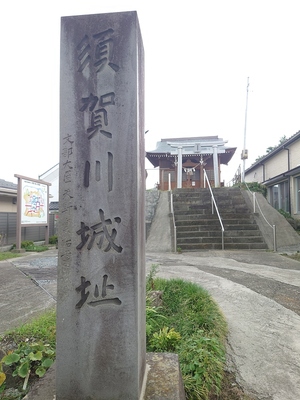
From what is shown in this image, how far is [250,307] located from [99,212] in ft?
9.17

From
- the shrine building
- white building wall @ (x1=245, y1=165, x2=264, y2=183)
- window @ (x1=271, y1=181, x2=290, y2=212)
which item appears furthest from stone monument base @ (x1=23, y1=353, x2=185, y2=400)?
white building wall @ (x1=245, y1=165, x2=264, y2=183)

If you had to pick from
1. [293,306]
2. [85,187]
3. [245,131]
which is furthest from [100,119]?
[245,131]

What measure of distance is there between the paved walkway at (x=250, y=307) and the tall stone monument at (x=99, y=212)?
42 centimetres

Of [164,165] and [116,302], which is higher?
[164,165]

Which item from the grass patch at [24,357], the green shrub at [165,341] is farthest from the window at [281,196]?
the grass patch at [24,357]

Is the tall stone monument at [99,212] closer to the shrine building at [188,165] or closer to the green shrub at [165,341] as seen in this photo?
the green shrub at [165,341]

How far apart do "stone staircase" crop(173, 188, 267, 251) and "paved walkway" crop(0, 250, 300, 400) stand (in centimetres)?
322

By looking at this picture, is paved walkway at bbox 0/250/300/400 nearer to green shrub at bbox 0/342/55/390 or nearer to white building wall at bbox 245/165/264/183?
green shrub at bbox 0/342/55/390

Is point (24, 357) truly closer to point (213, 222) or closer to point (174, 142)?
point (213, 222)

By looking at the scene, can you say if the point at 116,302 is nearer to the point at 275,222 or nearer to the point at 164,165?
the point at 275,222

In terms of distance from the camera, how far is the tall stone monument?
5.18 ft

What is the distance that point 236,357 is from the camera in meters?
2.35

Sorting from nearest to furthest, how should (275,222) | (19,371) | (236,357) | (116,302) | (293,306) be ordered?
(116,302), (19,371), (236,357), (293,306), (275,222)

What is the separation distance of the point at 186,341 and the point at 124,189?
5.23ft
